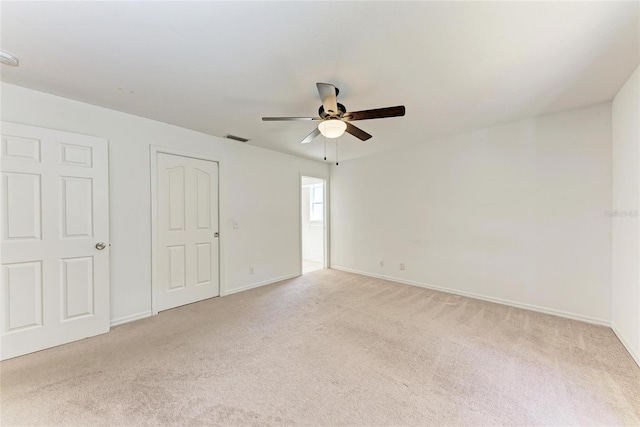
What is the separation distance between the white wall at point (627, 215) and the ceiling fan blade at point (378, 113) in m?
1.87

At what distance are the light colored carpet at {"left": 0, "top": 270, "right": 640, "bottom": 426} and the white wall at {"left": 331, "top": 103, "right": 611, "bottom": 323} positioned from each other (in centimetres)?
46

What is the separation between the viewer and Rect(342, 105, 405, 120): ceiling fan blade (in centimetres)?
195

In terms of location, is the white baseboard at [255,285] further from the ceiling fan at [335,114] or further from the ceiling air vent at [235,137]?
the ceiling fan at [335,114]

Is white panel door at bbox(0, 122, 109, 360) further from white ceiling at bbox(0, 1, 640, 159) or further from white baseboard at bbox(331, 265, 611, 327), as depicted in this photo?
white baseboard at bbox(331, 265, 611, 327)

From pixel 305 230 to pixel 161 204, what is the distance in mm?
3859

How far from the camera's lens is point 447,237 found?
3.74 m

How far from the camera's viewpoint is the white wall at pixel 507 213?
2.66 meters

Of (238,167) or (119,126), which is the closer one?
(119,126)

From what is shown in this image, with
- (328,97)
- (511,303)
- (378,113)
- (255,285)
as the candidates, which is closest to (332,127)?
(328,97)

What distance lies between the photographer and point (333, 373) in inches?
73.5

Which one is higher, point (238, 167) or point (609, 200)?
point (238, 167)

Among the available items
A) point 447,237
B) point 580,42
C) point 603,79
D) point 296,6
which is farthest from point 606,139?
point 296,6

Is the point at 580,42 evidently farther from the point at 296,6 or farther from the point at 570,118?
the point at 296,6

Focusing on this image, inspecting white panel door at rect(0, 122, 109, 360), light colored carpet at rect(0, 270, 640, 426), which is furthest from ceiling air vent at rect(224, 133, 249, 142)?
light colored carpet at rect(0, 270, 640, 426)
